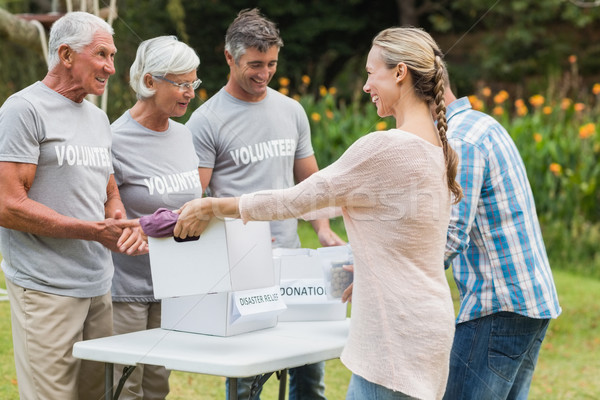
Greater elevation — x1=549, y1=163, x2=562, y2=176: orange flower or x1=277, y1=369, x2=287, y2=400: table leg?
x1=549, y1=163, x2=562, y2=176: orange flower

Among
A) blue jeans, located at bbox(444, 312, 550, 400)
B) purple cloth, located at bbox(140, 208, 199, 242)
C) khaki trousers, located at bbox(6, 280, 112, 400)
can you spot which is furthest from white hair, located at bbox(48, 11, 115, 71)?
blue jeans, located at bbox(444, 312, 550, 400)

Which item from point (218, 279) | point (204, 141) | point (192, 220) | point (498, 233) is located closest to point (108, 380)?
point (218, 279)

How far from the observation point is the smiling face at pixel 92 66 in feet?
8.93

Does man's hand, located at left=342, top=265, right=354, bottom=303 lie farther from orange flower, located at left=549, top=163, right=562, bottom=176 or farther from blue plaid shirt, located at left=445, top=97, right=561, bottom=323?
orange flower, located at left=549, top=163, right=562, bottom=176

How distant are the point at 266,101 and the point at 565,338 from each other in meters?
3.73

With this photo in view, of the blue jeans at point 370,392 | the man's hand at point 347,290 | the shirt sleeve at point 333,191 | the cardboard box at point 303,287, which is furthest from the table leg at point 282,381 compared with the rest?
the shirt sleeve at point 333,191

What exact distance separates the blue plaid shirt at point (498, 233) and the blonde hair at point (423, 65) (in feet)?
0.94

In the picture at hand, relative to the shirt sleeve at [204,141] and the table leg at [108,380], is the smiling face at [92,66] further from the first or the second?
the table leg at [108,380]

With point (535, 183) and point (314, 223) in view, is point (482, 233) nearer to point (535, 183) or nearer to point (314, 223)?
point (314, 223)

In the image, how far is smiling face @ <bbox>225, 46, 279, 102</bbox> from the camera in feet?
11.5

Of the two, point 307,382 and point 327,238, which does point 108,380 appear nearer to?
point 307,382

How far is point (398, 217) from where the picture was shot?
2070mm

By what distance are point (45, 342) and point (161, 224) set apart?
63 cm

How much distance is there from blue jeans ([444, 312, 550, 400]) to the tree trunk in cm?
400
